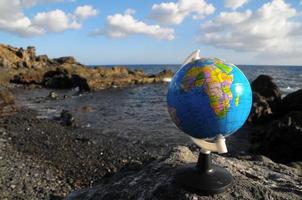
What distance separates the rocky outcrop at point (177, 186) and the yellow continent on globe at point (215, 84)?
114cm

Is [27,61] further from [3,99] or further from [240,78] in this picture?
[240,78]

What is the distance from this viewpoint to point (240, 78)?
14.6 feet

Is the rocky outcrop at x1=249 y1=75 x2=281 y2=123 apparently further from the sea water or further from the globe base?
the globe base

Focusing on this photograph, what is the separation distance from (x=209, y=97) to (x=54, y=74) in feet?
166

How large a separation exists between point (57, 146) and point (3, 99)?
1229 centimetres

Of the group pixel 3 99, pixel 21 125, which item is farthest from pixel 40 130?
pixel 3 99

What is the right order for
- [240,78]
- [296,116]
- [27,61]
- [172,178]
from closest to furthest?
1. [240,78]
2. [172,178]
3. [296,116]
4. [27,61]

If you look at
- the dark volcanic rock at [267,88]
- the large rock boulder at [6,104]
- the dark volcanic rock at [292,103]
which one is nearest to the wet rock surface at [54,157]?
the large rock boulder at [6,104]

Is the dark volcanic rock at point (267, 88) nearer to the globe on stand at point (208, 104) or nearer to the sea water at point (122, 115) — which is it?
the sea water at point (122, 115)

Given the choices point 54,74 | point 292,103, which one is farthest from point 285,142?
point 54,74

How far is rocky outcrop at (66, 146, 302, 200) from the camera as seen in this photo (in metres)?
4.71

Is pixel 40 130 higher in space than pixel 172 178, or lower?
lower

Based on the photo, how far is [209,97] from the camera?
170 inches

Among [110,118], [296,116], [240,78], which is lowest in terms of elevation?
[110,118]
